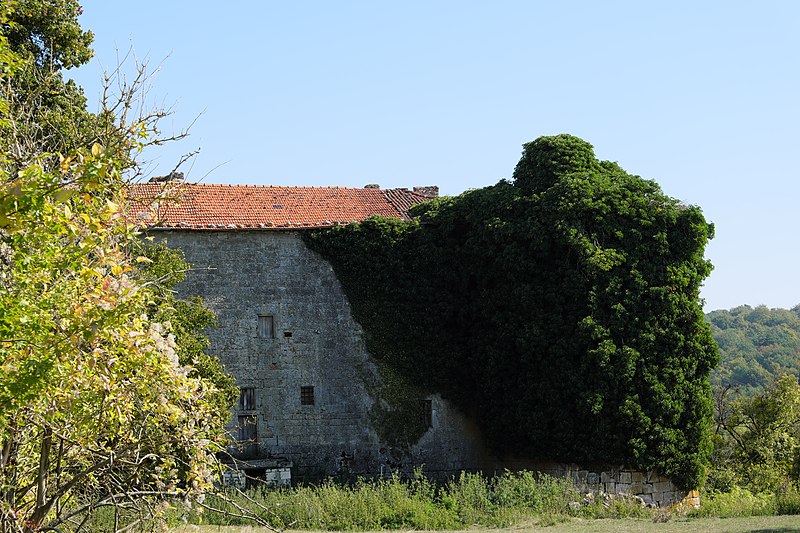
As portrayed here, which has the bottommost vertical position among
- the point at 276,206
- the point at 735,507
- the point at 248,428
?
the point at 735,507

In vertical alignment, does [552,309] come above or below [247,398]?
above

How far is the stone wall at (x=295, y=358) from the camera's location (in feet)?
78.4

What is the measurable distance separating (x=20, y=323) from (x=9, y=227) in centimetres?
67

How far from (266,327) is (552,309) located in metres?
7.49

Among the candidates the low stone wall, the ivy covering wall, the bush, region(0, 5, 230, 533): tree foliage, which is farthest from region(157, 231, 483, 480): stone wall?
region(0, 5, 230, 533): tree foliage

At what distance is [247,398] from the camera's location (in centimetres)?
2394

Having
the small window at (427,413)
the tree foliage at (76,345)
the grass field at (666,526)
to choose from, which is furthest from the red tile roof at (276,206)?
the tree foliage at (76,345)

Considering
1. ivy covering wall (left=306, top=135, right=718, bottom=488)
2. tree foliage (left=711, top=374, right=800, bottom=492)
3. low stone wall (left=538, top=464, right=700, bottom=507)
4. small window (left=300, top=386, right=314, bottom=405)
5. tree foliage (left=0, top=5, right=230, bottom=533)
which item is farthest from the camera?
tree foliage (left=711, top=374, right=800, bottom=492)

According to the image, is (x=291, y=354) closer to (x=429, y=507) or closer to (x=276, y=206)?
(x=276, y=206)

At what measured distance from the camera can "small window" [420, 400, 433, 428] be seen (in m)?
24.8

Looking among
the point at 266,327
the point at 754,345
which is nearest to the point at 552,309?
the point at 266,327

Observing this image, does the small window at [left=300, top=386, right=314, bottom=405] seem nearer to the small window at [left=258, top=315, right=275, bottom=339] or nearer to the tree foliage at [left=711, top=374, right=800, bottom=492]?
the small window at [left=258, top=315, right=275, bottom=339]

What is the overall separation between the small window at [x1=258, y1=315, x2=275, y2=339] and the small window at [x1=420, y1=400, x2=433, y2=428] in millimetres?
4500

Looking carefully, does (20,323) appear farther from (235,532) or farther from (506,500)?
(506,500)
